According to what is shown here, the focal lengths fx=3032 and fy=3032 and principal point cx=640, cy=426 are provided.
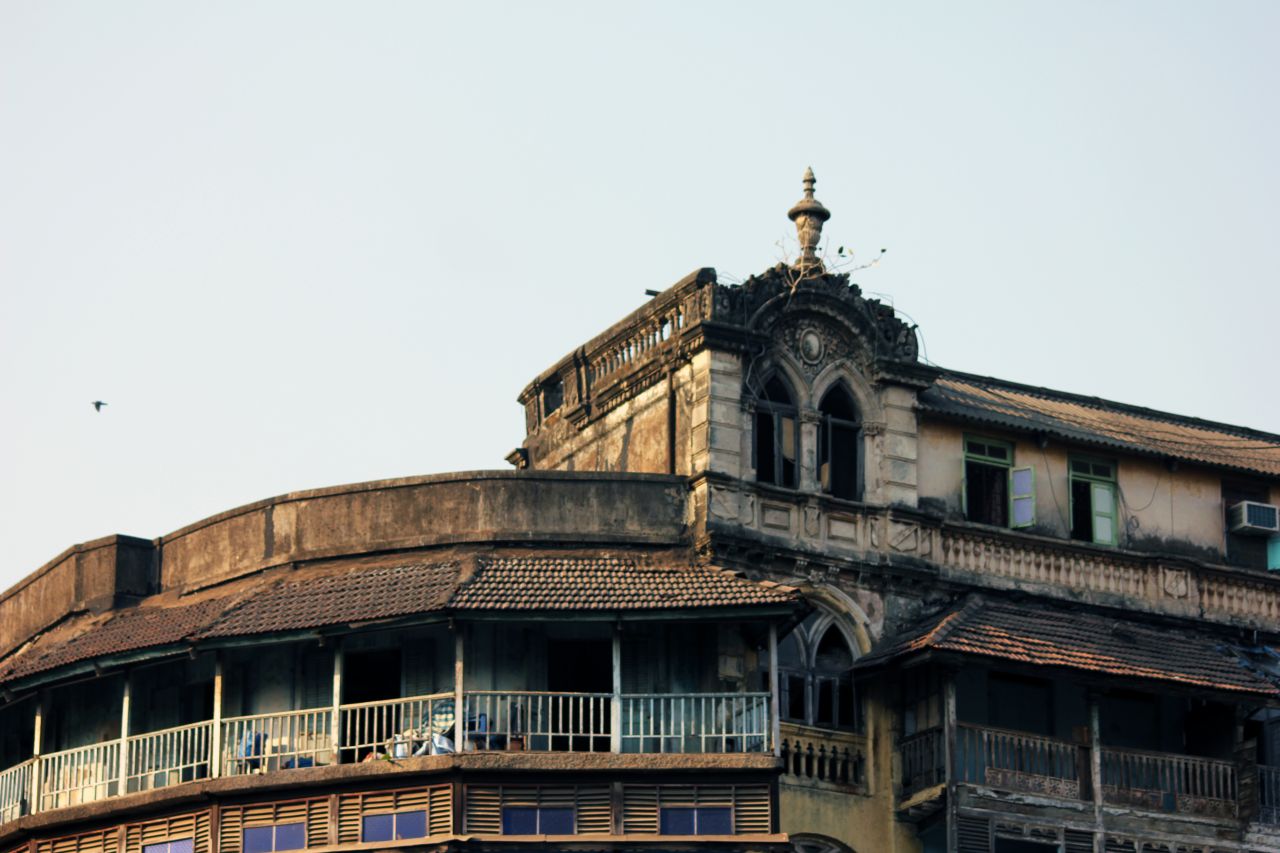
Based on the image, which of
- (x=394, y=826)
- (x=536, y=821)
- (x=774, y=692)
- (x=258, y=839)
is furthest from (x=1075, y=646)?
(x=258, y=839)

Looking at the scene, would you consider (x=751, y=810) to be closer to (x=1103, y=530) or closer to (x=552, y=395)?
(x=1103, y=530)

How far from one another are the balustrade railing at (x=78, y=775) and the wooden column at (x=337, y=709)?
10.9 ft

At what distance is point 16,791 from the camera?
42.6m

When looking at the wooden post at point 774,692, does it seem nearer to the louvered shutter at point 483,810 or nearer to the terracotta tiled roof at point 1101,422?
the louvered shutter at point 483,810

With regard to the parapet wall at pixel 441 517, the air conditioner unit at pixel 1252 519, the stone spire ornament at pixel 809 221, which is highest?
the stone spire ornament at pixel 809 221

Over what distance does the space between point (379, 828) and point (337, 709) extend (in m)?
1.74

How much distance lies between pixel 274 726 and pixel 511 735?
369cm

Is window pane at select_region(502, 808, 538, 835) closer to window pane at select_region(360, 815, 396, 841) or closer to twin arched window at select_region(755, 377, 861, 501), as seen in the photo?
window pane at select_region(360, 815, 396, 841)

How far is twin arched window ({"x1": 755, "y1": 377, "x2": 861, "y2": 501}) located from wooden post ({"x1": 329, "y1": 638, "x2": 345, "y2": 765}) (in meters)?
6.38

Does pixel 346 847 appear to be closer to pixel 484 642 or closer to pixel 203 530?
pixel 484 642

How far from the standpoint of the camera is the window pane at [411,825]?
1524 inches

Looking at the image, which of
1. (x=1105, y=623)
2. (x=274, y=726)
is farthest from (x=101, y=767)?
(x=1105, y=623)

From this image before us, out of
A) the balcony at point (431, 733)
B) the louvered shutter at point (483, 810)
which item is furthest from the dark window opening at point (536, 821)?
the balcony at point (431, 733)

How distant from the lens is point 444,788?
38688 millimetres
